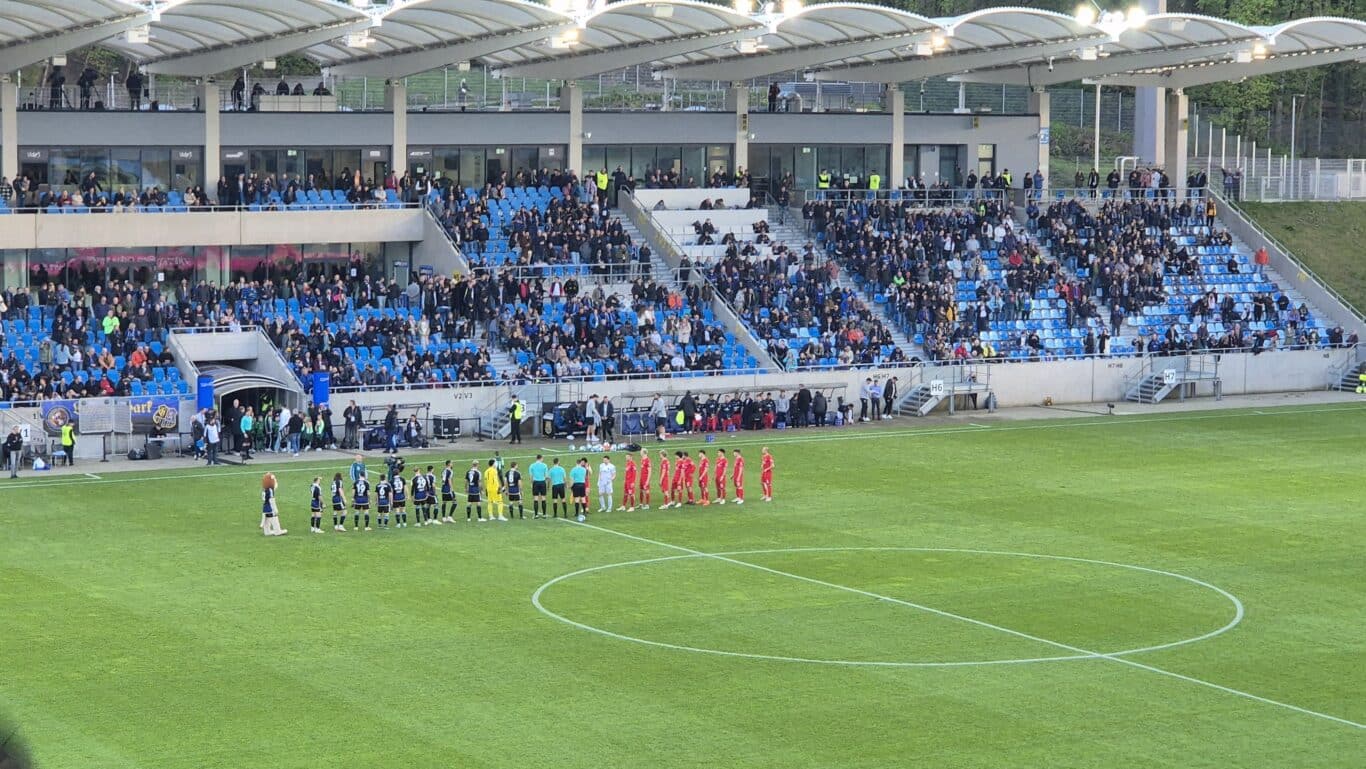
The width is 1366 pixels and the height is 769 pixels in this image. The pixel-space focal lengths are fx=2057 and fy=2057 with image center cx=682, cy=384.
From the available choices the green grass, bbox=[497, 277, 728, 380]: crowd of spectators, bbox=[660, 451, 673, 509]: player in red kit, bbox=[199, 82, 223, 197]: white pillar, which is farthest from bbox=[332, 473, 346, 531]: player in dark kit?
the green grass

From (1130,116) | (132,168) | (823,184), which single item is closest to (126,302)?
(132,168)

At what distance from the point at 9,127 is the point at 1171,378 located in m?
33.0

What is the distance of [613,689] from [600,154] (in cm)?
4296

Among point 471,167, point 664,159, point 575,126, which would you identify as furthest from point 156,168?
point 664,159

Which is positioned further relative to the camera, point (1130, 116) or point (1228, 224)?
point (1130, 116)

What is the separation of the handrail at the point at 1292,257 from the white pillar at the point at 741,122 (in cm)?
1647

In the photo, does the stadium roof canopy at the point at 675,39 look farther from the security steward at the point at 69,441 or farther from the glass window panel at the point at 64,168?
the security steward at the point at 69,441

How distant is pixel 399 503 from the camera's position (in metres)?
36.5

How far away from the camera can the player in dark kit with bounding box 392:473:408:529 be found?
36438 millimetres

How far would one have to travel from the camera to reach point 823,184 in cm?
6794

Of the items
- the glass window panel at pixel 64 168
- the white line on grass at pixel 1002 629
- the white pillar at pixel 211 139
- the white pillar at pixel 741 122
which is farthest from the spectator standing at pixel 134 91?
the white line on grass at pixel 1002 629

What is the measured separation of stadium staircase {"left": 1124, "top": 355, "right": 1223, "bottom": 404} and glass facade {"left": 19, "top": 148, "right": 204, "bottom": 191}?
90.3ft

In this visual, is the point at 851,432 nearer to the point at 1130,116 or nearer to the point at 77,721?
the point at 77,721

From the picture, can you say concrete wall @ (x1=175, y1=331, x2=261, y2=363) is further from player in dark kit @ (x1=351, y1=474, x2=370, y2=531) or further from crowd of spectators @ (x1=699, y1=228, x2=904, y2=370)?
player in dark kit @ (x1=351, y1=474, x2=370, y2=531)
